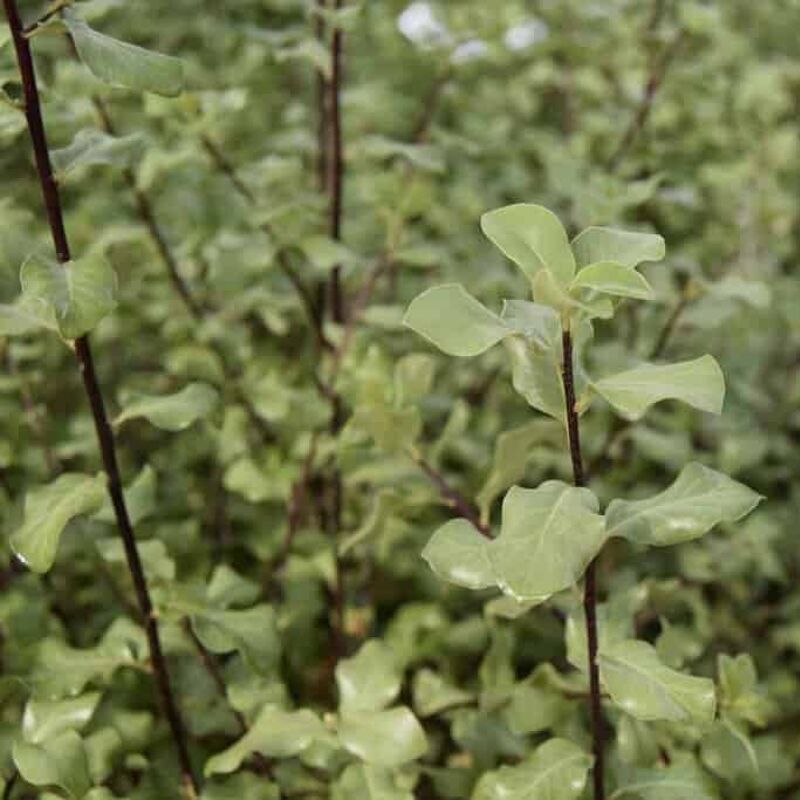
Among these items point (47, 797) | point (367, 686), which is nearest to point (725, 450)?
point (367, 686)

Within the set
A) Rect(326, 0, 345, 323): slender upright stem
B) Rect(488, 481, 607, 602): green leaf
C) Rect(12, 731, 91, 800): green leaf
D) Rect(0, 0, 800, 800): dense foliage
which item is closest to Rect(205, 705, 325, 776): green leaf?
Rect(0, 0, 800, 800): dense foliage

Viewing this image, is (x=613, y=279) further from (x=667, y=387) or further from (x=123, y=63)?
(x=123, y=63)

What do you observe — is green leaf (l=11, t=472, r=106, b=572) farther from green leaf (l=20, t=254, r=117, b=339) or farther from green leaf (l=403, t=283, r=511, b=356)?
green leaf (l=403, t=283, r=511, b=356)

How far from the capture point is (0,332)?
1.05 meters

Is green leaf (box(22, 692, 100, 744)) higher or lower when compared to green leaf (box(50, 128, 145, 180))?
lower

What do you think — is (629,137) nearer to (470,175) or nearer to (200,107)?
(470,175)

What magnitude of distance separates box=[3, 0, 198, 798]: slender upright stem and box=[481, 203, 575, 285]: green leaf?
367 mm

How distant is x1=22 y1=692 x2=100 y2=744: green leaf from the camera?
1118 millimetres

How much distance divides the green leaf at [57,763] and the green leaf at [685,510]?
516mm

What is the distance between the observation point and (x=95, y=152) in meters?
1.09

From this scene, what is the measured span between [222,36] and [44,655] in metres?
1.40

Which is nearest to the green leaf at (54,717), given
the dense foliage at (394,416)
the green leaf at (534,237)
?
the dense foliage at (394,416)

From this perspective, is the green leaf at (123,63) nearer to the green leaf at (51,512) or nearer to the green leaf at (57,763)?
the green leaf at (51,512)

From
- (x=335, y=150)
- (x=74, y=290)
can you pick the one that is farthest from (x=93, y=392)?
(x=335, y=150)
